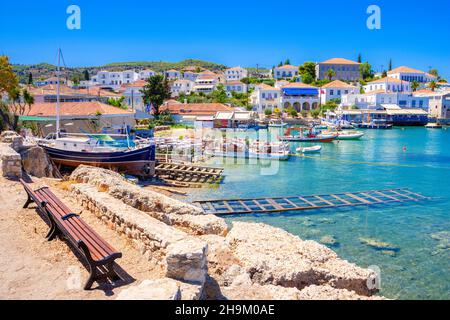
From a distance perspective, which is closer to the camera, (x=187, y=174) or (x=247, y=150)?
(x=187, y=174)

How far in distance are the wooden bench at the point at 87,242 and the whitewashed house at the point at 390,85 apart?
105m

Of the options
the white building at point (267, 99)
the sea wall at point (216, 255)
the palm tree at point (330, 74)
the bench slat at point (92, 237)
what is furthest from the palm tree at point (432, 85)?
the bench slat at point (92, 237)

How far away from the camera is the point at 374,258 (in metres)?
13.4

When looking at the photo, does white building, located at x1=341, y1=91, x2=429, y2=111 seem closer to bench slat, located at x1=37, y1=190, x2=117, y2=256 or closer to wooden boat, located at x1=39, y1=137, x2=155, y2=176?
wooden boat, located at x1=39, y1=137, x2=155, y2=176

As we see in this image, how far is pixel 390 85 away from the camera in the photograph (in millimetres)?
105250

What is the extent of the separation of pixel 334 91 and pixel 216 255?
99.1 m

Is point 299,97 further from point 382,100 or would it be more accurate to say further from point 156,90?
point 156,90

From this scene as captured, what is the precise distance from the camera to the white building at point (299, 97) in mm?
94625

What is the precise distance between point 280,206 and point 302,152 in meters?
24.1

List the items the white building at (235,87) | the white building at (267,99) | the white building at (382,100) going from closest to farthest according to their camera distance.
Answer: the white building at (267,99) < the white building at (382,100) < the white building at (235,87)

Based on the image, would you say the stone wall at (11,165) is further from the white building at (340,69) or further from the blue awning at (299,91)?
the white building at (340,69)

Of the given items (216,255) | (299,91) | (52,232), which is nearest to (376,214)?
(216,255)
